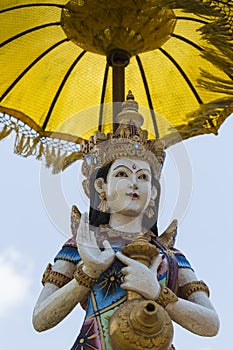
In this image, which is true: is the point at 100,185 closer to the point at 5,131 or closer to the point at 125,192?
the point at 125,192

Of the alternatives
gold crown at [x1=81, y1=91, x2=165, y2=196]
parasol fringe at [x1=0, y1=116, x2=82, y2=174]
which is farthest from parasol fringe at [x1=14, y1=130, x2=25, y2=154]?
gold crown at [x1=81, y1=91, x2=165, y2=196]

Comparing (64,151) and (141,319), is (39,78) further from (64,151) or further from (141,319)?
(141,319)

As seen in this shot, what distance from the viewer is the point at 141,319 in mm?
4074

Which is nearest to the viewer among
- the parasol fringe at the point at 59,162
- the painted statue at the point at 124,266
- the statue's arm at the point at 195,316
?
the painted statue at the point at 124,266

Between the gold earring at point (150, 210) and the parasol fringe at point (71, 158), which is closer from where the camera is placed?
the gold earring at point (150, 210)

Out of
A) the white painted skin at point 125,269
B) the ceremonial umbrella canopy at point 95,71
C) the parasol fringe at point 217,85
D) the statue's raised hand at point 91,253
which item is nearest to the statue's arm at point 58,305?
the white painted skin at point 125,269

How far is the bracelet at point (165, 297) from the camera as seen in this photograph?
14.1ft

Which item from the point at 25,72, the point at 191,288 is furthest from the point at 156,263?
the point at 25,72

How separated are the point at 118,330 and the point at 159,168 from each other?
1.02 metres

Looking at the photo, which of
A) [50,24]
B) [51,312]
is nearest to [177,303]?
[51,312]

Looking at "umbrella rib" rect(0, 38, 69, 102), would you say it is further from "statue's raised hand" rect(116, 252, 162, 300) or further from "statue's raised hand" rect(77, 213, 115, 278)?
"statue's raised hand" rect(116, 252, 162, 300)

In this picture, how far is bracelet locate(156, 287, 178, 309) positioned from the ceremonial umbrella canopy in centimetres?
111

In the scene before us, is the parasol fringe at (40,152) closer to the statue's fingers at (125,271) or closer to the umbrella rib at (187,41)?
the umbrella rib at (187,41)

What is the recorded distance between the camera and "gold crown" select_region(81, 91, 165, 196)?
4738 millimetres
